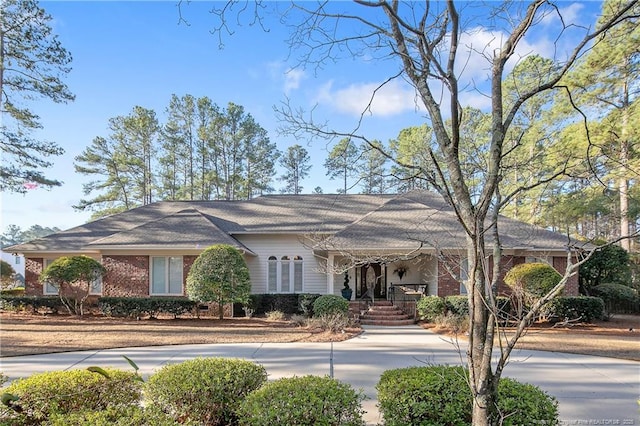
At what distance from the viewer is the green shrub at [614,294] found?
17.1 metres

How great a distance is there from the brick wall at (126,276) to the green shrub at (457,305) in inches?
479

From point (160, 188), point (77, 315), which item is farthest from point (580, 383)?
point (160, 188)

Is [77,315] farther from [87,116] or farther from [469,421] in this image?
[469,421]

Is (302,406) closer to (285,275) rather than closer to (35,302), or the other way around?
(285,275)

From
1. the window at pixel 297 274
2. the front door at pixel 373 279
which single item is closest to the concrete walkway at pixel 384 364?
the window at pixel 297 274

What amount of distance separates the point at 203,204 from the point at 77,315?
361 inches

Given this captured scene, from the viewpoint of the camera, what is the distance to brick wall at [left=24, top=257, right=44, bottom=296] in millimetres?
18156

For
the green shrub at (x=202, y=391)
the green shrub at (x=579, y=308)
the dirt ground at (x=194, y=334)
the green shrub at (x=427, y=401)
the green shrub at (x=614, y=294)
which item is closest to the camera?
the green shrub at (x=427, y=401)

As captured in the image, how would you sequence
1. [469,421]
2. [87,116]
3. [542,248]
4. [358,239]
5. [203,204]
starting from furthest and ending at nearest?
[203,204], [358,239], [542,248], [87,116], [469,421]

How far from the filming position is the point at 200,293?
1370 centimetres

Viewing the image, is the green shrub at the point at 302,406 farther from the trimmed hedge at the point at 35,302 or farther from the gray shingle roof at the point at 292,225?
the trimmed hedge at the point at 35,302

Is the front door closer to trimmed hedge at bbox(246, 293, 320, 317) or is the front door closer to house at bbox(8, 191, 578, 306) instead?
house at bbox(8, 191, 578, 306)

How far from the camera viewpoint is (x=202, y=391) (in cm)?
392

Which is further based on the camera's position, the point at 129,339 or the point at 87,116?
the point at 87,116
